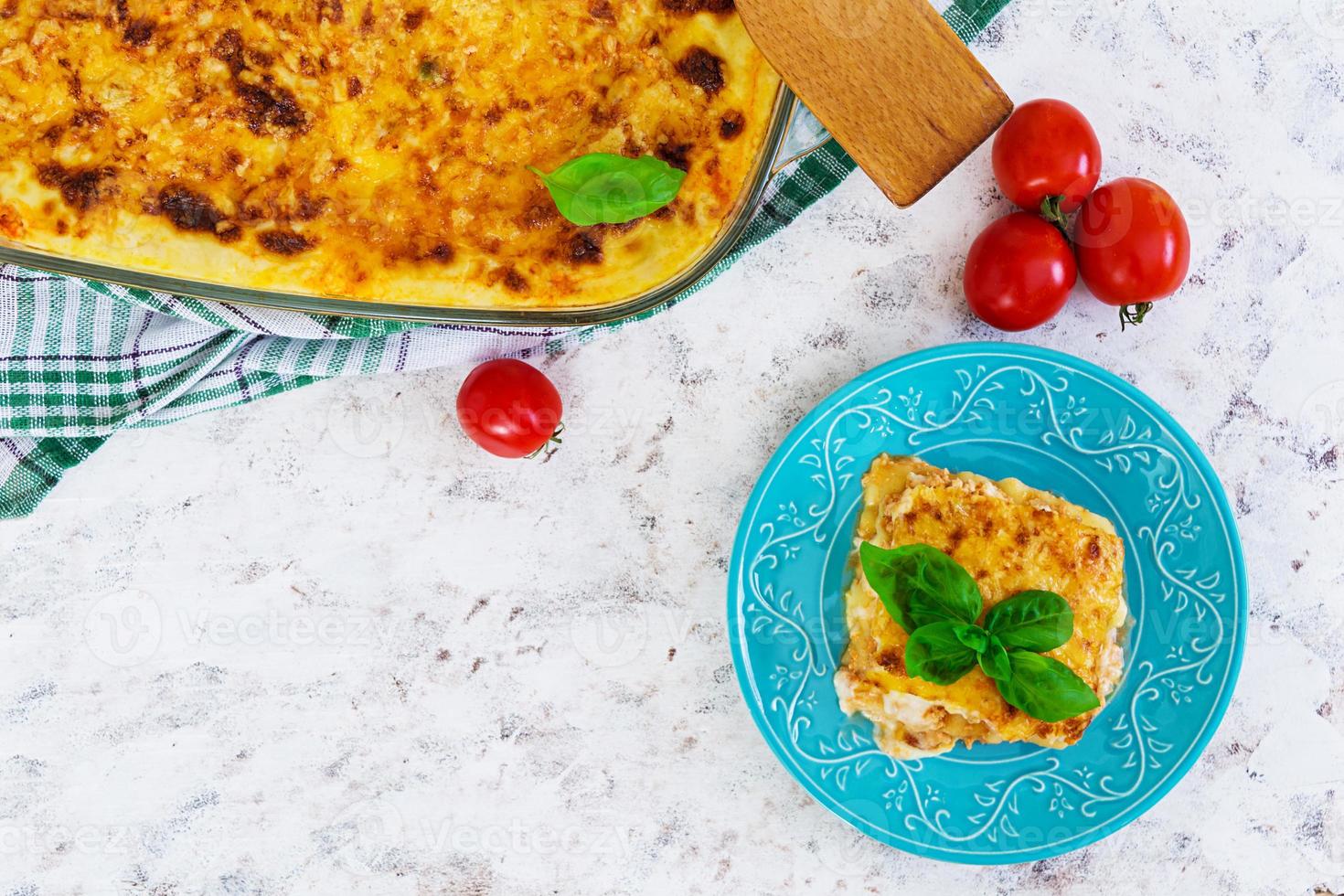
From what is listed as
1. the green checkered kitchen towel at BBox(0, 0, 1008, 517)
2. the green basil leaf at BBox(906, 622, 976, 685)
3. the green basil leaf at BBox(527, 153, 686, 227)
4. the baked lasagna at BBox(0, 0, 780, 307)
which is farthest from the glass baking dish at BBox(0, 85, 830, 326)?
the green basil leaf at BBox(906, 622, 976, 685)

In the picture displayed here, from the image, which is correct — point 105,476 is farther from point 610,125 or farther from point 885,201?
point 885,201

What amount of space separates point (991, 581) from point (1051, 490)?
0.33 metres

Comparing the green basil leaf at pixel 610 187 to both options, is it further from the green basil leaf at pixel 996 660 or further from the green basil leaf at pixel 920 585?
the green basil leaf at pixel 996 660

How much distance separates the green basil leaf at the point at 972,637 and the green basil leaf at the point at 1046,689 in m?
0.07

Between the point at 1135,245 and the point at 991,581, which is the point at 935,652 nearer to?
the point at 991,581

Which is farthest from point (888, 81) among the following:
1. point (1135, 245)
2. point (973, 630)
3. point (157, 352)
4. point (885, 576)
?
point (157, 352)

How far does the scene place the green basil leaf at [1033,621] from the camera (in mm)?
1812

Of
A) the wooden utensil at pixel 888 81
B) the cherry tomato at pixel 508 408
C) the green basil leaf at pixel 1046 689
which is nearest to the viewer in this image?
the wooden utensil at pixel 888 81

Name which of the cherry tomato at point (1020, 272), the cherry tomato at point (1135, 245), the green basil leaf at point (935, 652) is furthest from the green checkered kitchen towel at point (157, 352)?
the green basil leaf at point (935, 652)

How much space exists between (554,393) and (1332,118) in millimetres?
1921

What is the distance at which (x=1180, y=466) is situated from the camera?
2.06 meters

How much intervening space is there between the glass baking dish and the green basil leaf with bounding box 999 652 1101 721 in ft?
3.23

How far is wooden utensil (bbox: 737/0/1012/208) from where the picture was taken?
1629 millimetres

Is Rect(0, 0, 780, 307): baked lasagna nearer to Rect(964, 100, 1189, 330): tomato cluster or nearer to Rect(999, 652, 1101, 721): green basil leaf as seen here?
Rect(964, 100, 1189, 330): tomato cluster
